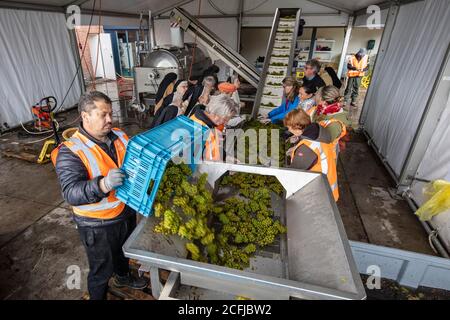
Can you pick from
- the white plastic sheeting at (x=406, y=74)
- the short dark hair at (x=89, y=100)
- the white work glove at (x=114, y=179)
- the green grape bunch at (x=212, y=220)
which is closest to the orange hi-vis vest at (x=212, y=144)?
the green grape bunch at (x=212, y=220)

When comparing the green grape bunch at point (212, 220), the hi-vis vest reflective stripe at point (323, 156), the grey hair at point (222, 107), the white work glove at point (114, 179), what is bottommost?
the green grape bunch at point (212, 220)

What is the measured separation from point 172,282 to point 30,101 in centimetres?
770

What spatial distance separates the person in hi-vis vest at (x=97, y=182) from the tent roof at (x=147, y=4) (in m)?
6.80

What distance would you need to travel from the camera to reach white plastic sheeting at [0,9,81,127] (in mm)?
6191

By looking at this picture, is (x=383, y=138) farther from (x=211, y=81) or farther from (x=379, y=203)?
(x=211, y=81)

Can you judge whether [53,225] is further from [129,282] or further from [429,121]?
[429,121]

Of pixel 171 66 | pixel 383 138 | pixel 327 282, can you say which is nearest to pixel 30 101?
pixel 171 66

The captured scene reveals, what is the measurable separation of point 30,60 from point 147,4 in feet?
17.7

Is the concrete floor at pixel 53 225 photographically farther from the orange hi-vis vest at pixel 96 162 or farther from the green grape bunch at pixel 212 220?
the green grape bunch at pixel 212 220

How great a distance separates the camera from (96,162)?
168cm

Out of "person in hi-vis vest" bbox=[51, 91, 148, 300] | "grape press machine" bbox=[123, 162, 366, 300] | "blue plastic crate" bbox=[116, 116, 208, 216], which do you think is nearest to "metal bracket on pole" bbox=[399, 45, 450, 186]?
"grape press machine" bbox=[123, 162, 366, 300]

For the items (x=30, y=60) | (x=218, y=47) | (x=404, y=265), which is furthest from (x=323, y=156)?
→ (x=30, y=60)

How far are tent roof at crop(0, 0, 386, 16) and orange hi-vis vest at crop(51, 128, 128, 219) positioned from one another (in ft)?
22.4

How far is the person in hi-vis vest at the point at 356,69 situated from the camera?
8.78m
